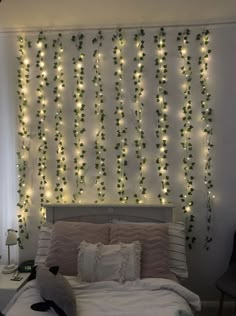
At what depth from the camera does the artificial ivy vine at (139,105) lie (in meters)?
3.12

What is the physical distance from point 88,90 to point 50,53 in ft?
1.64

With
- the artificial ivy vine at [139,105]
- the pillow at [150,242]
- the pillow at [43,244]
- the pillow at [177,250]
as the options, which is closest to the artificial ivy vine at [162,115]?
the artificial ivy vine at [139,105]

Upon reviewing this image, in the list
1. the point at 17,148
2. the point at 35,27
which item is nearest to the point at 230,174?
the point at 17,148

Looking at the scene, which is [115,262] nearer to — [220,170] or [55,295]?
[55,295]

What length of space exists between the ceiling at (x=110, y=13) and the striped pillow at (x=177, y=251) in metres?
1.80

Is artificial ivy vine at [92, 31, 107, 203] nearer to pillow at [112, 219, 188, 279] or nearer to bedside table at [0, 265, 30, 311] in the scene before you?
pillow at [112, 219, 188, 279]

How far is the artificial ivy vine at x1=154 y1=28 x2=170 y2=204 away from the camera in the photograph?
122 inches

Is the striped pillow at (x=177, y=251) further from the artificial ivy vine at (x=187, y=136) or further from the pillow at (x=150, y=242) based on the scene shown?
the artificial ivy vine at (x=187, y=136)

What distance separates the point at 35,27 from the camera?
3.15 meters

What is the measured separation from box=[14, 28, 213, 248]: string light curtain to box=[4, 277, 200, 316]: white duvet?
90 cm

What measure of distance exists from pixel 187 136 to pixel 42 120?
1.37 metres

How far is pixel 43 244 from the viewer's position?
2.86 m

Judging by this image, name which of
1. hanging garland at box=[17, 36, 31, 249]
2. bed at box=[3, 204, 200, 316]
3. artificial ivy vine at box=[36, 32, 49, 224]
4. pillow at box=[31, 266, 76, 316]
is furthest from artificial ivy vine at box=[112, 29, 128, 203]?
pillow at box=[31, 266, 76, 316]

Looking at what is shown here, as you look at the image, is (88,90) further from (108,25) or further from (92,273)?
(92,273)
